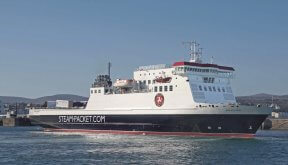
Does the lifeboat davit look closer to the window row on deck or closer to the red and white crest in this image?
the window row on deck

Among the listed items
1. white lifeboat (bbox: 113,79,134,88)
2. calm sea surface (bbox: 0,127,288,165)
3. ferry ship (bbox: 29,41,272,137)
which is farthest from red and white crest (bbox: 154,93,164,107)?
calm sea surface (bbox: 0,127,288,165)

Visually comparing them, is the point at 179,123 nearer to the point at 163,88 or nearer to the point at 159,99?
the point at 159,99

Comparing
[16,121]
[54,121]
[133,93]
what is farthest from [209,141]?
[16,121]

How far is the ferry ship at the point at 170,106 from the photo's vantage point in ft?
144

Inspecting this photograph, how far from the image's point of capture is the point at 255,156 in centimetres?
3133

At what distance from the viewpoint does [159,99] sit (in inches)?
1932

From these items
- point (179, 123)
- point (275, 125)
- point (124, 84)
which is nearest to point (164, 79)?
point (179, 123)

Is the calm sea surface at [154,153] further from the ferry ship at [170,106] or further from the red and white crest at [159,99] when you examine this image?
the red and white crest at [159,99]

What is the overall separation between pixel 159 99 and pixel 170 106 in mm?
1711

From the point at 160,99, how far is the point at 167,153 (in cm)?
1666

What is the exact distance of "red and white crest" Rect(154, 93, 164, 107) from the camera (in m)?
48.8

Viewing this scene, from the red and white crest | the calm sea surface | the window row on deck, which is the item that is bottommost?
the calm sea surface

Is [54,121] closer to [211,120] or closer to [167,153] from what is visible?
[211,120]

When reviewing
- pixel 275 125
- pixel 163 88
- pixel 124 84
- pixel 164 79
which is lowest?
pixel 275 125
